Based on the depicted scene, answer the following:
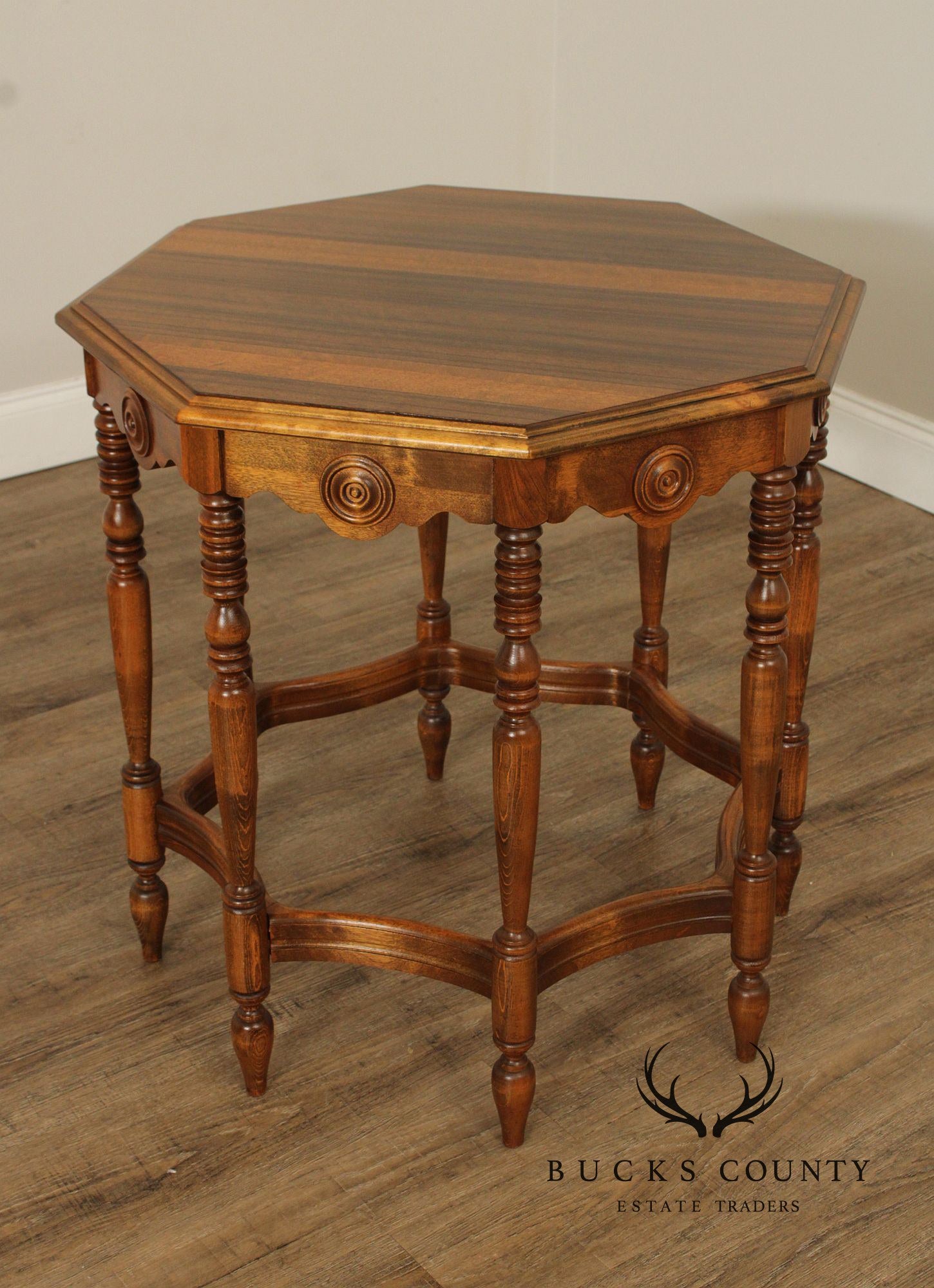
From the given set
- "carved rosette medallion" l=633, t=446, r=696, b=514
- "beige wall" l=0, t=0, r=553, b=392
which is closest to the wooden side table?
"carved rosette medallion" l=633, t=446, r=696, b=514

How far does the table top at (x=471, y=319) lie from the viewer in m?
1.57

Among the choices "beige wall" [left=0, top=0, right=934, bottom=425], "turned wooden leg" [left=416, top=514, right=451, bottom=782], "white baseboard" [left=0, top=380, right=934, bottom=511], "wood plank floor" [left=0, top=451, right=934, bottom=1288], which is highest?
"beige wall" [left=0, top=0, right=934, bottom=425]

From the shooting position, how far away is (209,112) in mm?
3881

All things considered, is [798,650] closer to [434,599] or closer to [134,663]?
[434,599]

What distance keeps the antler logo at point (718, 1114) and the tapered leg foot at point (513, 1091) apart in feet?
0.59

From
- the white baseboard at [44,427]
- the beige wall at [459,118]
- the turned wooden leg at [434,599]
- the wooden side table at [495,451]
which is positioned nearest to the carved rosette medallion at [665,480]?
the wooden side table at [495,451]

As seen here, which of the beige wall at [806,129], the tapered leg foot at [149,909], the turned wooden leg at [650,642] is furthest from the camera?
the beige wall at [806,129]

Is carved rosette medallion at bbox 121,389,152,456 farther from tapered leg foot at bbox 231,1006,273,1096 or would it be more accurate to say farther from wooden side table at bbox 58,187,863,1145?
tapered leg foot at bbox 231,1006,273,1096

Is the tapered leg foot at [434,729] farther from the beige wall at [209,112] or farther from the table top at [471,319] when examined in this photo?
the beige wall at [209,112]

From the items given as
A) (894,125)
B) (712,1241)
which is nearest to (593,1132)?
(712,1241)

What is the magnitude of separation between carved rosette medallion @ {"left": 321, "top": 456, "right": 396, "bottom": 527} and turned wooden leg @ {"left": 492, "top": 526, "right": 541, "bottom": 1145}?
12 cm

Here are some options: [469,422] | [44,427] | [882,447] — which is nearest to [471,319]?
[469,422]

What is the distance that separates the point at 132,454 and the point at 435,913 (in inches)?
32.5

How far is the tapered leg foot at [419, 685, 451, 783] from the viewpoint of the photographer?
252cm
